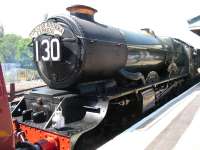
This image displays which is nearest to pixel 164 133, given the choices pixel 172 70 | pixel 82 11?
pixel 82 11

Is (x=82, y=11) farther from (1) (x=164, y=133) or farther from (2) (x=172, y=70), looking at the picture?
(2) (x=172, y=70)

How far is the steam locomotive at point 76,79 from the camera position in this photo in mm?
5650

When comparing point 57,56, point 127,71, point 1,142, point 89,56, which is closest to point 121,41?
point 127,71

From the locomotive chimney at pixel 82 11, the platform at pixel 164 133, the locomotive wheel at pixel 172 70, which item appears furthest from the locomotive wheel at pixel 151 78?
the locomotive chimney at pixel 82 11

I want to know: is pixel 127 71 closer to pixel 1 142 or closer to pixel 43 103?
pixel 43 103

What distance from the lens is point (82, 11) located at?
6805mm

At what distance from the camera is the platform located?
484cm

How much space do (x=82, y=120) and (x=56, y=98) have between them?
0.74 meters

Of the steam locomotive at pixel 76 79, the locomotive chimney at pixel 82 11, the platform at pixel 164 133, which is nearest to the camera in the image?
the platform at pixel 164 133

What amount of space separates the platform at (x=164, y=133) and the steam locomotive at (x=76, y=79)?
2.36 ft

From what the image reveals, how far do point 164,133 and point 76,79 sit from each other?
2.24 meters

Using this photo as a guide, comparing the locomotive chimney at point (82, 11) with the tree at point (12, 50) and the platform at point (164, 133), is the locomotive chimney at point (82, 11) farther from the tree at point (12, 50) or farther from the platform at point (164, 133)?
the tree at point (12, 50)

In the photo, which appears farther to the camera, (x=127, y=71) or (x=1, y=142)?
(x=127, y=71)

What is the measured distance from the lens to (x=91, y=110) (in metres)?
6.03
